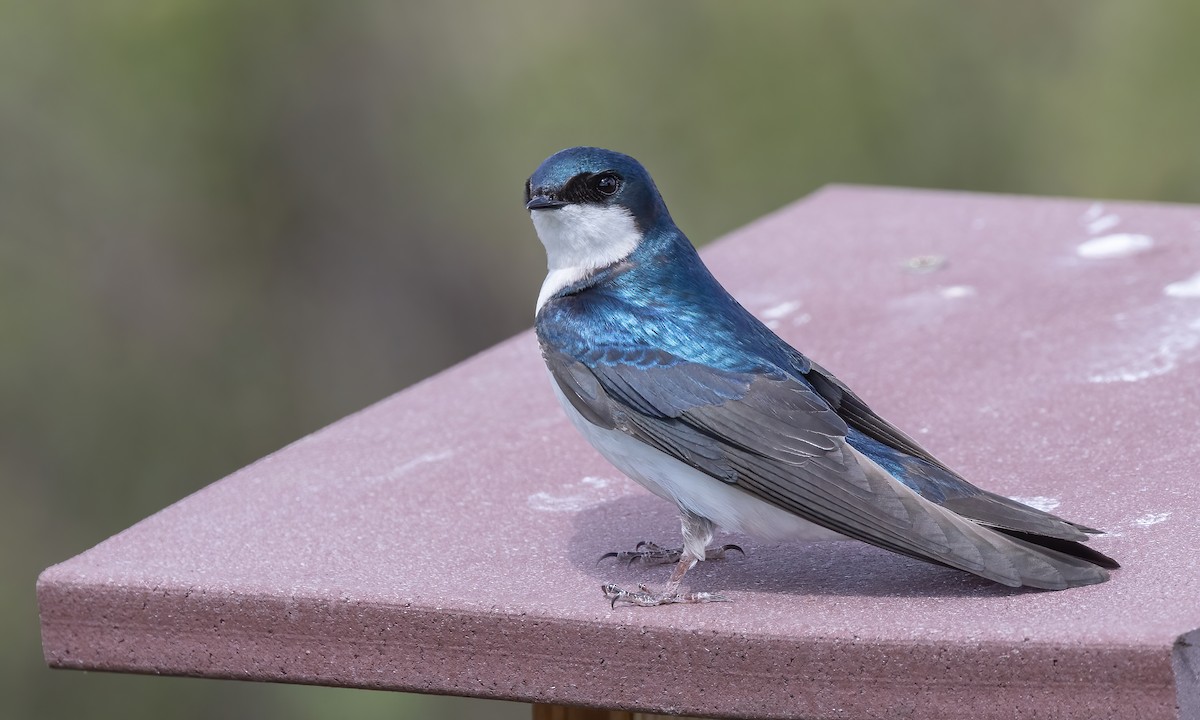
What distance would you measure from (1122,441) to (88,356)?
21.2 feet

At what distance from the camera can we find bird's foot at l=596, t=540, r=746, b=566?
9.56ft

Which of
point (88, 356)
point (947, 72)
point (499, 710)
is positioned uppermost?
point (947, 72)

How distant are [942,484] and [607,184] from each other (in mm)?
861

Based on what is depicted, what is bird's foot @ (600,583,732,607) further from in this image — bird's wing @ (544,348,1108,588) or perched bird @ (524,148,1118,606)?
bird's wing @ (544,348,1108,588)

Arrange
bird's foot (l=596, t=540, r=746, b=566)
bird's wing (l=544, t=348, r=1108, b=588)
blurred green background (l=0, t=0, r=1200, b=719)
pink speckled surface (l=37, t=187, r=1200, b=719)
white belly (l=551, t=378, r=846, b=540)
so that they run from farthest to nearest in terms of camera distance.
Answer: blurred green background (l=0, t=0, r=1200, b=719)
bird's foot (l=596, t=540, r=746, b=566)
white belly (l=551, t=378, r=846, b=540)
bird's wing (l=544, t=348, r=1108, b=588)
pink speckled surface (l=37, t=187, r=1200, b=719)

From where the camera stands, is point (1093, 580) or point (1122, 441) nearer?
point (1093, 580)

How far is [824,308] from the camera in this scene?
171 inches

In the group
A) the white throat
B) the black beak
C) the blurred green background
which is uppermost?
the black beak

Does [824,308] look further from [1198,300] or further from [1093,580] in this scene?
[1093,580]

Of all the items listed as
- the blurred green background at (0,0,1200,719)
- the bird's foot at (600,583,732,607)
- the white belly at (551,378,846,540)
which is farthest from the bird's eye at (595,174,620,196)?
the blurred green background at (0,0,1200,719)

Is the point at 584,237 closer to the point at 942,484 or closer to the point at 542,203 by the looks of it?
the point at 542,203

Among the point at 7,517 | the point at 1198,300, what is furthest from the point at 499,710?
the point at 1198,300

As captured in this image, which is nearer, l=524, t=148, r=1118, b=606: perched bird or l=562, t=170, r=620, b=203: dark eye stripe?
l=524, t=148, r=1118, b=606: perched bird

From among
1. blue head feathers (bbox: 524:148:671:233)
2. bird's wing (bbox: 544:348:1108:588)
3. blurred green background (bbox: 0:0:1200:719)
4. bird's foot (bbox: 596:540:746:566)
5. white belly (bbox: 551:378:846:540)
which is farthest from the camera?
blurred green background (bbox: 0:0:1200:719)
